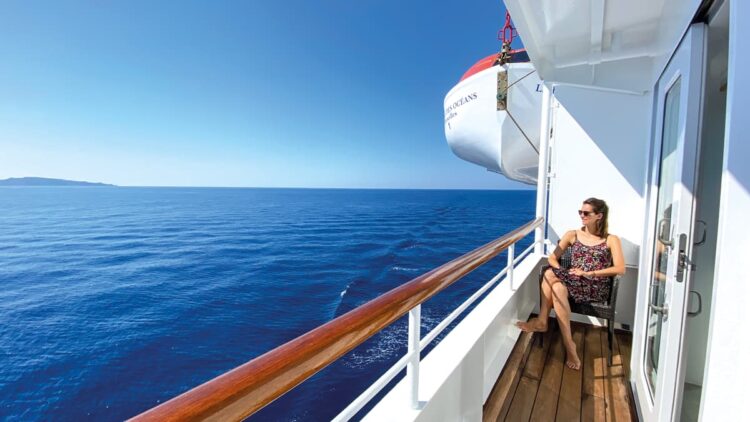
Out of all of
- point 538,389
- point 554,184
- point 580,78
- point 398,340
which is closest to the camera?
point 538,389

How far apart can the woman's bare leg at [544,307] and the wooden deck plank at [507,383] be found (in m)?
0.06

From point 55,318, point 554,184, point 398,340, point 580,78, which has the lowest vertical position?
point 55,318

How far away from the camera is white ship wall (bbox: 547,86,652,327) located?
193 cm

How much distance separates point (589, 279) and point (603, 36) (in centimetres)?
111

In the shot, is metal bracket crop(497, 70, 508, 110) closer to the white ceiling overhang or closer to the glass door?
the white ceiling overhang

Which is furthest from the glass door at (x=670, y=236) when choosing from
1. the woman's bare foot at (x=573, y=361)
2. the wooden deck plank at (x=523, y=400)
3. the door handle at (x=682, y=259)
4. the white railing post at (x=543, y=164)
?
the white railing post at (x=543, y=164)

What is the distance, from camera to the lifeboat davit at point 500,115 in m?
3.79

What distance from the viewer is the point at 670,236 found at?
0.97m

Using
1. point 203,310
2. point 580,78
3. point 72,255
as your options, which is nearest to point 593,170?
point 580,78

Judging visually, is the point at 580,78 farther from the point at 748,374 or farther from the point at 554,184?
the point at 748,374

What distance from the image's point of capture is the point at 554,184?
2.21m

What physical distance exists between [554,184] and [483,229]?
15.2 m

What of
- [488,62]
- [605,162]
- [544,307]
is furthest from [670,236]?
[488,62]

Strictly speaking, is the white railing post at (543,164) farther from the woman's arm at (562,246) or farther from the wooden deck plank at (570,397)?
the wooden deck plank at (570,397)
